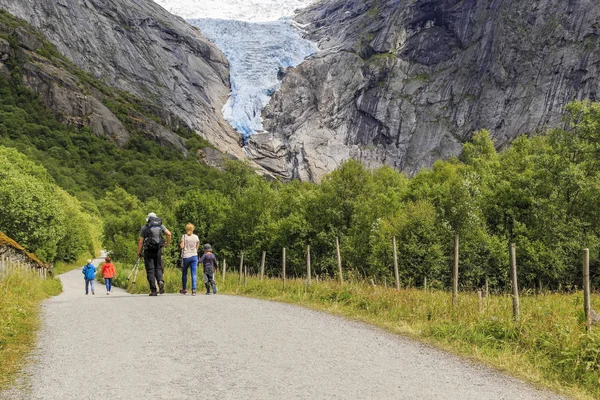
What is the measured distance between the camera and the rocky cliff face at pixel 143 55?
16012cm

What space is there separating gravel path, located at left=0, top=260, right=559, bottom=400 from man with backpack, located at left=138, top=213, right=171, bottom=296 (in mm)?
4685

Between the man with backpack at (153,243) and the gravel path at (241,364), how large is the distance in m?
4.69

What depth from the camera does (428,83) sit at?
15188 cm

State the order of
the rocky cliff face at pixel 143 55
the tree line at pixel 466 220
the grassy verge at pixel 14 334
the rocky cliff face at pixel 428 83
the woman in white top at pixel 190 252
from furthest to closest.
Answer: the rocky cliff face at pixel 143 55 → the rocky cliff face at pixel 428 83 → the tree line at pixel 466 220 → the woman in white top at pixel 190 252 → the grassy verge at pixel 14 334

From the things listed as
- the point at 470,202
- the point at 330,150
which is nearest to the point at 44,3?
the point at 330,150

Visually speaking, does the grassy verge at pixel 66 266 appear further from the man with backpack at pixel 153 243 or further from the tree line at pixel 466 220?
the man with backpack at pixel 153 243

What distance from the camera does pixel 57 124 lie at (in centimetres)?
14025

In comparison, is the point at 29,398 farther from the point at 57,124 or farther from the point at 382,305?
the point at 57,124

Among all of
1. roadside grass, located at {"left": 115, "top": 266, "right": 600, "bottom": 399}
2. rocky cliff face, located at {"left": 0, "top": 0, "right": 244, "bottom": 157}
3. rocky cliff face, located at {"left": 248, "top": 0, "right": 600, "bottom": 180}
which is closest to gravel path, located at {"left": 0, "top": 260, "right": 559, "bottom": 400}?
roadside grass, located at {"left": 115, "top": 266, "right": 600, "bottom": 399}

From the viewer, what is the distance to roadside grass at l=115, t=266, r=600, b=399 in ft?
22.3

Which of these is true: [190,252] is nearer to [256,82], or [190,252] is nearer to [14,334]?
[14,334]

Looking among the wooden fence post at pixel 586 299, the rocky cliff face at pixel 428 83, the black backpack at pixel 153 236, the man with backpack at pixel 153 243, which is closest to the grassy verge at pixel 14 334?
the man with backpack at pixel 153 243

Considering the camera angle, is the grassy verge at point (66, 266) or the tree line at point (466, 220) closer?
the tree line at point (466, 220)

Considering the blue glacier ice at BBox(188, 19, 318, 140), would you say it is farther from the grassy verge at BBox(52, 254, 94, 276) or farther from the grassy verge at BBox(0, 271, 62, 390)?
the grassy verge at BBox(0, 271, 62, 390)
